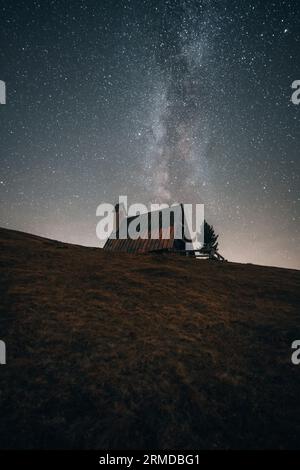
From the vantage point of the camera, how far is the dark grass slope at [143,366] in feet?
11.7

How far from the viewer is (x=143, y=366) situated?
4.93 m

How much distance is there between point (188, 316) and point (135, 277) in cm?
395

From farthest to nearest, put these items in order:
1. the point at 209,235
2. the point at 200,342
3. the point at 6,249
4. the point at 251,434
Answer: the point at 209,235
the point at 6,249
the point at 200,342
the point at 251,434

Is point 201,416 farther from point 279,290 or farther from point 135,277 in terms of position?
point 279,290

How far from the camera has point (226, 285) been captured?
427 inches

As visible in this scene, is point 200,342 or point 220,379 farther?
Result: point 200,342

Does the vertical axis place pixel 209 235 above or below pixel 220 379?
above

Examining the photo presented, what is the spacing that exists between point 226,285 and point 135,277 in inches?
158

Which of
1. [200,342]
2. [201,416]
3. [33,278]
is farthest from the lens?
[33,278]

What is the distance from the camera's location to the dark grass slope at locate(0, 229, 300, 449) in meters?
3.57
